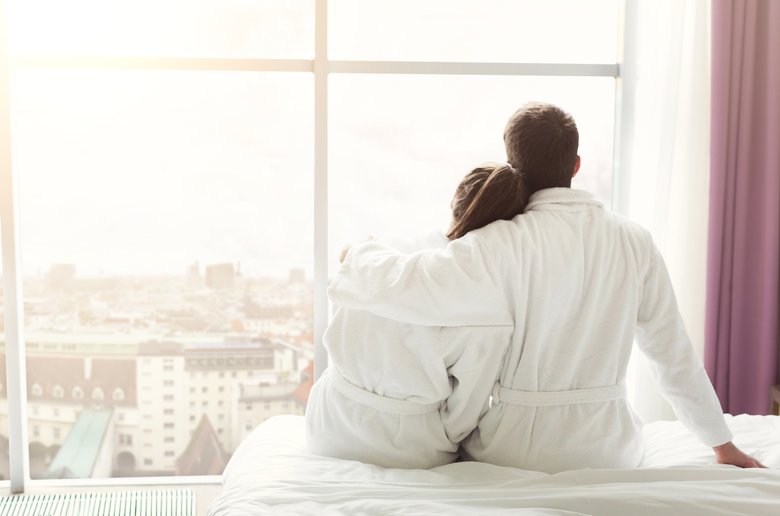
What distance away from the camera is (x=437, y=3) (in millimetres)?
2682

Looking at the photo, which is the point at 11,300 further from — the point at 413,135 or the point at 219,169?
the point at 413,135

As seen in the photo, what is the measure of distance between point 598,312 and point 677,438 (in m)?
0.42

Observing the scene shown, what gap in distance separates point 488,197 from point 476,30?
1.25 metres

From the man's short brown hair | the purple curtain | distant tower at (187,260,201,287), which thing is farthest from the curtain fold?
distant tower at (187,260,201,287)

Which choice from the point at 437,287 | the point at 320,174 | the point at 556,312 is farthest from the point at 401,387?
the point at 320,174

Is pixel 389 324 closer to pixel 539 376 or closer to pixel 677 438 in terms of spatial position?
pixel 539 376

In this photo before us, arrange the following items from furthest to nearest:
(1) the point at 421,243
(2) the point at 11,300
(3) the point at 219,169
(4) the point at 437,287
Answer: (3) the point at 219,169
(2) the point at 11,300
(1) the point at 421,243
(4) the point at 437,287

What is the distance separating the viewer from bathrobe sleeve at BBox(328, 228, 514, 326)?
1570mm

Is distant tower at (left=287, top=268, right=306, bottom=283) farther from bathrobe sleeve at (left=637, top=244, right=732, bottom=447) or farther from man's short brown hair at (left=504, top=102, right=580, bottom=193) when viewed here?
bathrobe sleeve at (left=637, top=244, right=732, bottom=447)

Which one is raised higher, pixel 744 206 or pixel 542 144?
pixel 542 144

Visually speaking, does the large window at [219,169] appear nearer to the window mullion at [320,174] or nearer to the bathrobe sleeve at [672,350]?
the window mullion at [320,174]

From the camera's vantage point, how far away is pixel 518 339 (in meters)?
1.66

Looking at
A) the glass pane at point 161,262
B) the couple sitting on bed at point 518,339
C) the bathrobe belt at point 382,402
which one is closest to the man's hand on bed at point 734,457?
the couple sitting on bed at point 518,339

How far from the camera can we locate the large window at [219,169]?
2.64m
